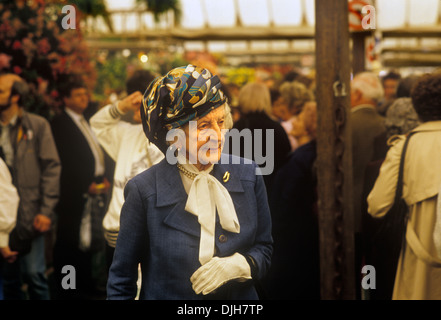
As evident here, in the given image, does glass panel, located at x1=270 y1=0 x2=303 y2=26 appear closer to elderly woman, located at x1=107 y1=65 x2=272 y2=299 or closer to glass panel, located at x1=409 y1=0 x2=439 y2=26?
glass panel, located at x1=409 y1=0 x2=439 y2=26

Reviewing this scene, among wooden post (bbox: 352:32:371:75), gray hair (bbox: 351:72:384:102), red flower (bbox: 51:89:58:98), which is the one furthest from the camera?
wooden post (bbox: 352:32:371:75)

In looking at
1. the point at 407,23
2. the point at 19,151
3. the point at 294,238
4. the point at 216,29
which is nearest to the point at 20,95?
the point at 19,151

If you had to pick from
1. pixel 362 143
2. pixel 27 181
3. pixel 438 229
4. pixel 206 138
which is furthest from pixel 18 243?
pixel 438 229

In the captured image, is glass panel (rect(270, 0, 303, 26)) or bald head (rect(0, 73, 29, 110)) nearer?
bald head (rect(0, 73, 29, 110))

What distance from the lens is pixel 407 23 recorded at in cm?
1215

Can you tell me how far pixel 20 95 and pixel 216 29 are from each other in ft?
20.8

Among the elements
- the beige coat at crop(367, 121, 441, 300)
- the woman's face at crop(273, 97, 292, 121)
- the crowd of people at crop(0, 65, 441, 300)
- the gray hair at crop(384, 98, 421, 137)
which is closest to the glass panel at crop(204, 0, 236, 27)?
the woman's face at crop(273, 97, 292, 121)

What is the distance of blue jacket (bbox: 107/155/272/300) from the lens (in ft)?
6.75

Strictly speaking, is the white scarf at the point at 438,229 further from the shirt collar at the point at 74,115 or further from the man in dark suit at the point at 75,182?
the shirt collar at the point at 74,115

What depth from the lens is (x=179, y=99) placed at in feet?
6.63

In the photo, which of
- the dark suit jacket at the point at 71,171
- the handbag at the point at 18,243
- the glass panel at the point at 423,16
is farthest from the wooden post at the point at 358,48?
the glass panel at the point at 423,16

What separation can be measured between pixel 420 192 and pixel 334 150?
607 millimetres

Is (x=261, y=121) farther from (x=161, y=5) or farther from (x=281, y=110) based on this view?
(x=161, y=5)
